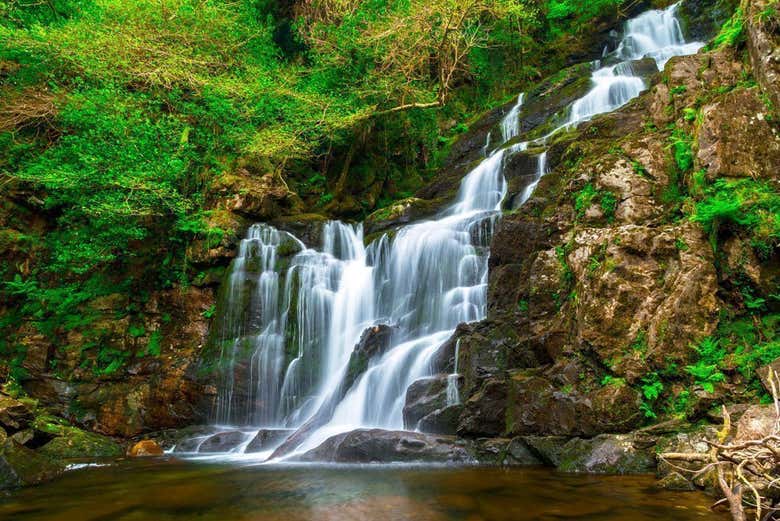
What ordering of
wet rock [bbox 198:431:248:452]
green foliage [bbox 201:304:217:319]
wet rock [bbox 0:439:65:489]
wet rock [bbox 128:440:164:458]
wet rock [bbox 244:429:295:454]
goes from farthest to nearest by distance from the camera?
green foliage [bbox 201:304:217:319] → wet rock [bbox 198:431:248:452] → wet rock [bbox 128:440:164:458] → wet rock [bbox 244:429:295:454] → wet rock [bbox 0:439:65:489]

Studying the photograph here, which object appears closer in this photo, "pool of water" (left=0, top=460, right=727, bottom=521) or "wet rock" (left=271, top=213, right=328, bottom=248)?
"pool of water" (left=0, top=460, right=727, bottom=521)

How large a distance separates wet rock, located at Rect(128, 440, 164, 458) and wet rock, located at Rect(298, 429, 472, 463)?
13.8 ft

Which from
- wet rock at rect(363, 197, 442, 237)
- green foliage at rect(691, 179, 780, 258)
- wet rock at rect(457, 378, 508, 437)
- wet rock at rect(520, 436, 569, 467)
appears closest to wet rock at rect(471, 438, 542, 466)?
wet rock at rect(520, 436, 569, 467)

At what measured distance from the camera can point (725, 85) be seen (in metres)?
8.25

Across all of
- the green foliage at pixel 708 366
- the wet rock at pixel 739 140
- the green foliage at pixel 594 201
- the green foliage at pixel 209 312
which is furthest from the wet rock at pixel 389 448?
the green foliage at pixel 209 312

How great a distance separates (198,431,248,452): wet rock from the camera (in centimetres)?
1030

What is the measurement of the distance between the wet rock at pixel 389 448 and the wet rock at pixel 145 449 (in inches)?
166

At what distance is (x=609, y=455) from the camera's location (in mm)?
6102

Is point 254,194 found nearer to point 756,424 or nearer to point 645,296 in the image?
point 645,296

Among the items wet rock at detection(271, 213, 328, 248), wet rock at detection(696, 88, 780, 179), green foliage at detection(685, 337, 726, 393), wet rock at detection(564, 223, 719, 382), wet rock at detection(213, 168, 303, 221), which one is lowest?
green foliage at detection(685, 337, 726, 393)

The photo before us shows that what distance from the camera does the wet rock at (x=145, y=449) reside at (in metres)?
10.2

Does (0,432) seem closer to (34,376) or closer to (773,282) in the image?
(34,376)

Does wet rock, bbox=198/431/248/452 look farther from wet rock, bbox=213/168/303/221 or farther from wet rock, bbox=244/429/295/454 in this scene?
wet rock, bbox=213/168/303/221

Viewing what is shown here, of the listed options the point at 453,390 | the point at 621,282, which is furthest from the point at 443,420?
the point at 621,282
